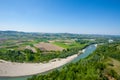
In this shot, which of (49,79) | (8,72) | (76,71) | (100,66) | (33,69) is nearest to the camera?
(49,79)

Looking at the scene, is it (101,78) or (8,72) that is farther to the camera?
(8,72)

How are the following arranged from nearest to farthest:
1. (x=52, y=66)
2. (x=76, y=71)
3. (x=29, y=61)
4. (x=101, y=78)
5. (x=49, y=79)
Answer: (x=49, y=79) < (x=101, y=78) < (x=76, y=71) < (x=52, y=66) < (x=29, y=61)

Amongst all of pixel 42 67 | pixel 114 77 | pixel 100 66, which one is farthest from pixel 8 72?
pixel 114 77

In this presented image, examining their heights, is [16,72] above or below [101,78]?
below

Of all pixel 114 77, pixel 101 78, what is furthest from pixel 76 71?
pixel 114 77

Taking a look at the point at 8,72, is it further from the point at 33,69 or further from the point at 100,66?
the point at 100,66

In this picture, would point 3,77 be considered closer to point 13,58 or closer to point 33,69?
point 33,69

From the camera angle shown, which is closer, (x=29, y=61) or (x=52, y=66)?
(x=52, y=66)

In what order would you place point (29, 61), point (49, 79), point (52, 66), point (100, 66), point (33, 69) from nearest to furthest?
1. point (49, 79)
2. point (100, 66)
3. point (33, 69)
4. point (52, 66)
5. point (29, 61)

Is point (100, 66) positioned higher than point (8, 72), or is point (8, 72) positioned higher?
point (100, 66)
